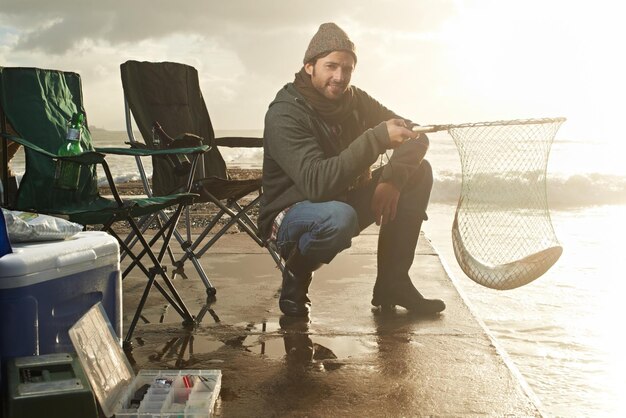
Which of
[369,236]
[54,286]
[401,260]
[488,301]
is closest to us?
[54,286]

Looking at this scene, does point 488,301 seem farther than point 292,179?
Yes

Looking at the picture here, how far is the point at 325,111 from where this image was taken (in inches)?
133

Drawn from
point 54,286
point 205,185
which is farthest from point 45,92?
point 54,286

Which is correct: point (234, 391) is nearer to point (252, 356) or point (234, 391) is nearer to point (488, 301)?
point (252, 356)

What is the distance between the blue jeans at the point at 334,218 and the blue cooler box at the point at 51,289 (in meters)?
0.85

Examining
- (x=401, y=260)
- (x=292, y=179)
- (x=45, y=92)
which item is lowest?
(x=401, y=260)

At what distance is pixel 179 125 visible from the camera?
4652mm

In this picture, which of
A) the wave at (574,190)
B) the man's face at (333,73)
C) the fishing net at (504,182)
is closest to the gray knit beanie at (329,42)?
the man's face at (333,73)

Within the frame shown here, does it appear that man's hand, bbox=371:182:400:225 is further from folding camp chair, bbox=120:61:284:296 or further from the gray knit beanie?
folding camp chair, bbox=120:61:284:296

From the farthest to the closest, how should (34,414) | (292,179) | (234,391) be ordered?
(292,179), (234,391), (34,414)

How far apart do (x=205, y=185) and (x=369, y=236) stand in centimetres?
200

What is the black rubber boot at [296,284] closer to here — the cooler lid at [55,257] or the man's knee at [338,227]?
the man's knee at [338,227]

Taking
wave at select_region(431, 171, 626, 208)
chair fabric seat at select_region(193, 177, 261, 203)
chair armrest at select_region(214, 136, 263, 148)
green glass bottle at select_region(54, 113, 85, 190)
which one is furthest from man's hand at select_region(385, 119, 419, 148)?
wave at select_region(431, 171, 626, 208)

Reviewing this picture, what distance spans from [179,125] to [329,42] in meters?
1.62
